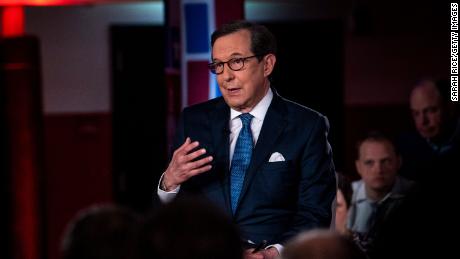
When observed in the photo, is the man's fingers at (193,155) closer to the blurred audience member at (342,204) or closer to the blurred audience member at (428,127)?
the blurred audience member at (342,204)

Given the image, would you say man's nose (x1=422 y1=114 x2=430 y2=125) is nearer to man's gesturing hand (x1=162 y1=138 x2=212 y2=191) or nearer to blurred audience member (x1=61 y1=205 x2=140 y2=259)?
man's gesturing hand (x1=162 y1=138 x2=212 y2=191)

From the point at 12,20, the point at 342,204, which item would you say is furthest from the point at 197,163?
the point at 12,20

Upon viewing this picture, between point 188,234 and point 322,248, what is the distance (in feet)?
0.77

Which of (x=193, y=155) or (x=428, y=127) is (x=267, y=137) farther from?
(x=428, y=127)

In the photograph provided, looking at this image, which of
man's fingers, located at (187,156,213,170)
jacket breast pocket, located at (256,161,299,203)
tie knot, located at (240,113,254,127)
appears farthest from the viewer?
tie knot, located at (240,113,254,127)

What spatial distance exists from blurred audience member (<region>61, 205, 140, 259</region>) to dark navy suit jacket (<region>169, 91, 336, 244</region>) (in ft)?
3.74

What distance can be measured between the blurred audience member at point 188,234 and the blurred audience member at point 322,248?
122 mm

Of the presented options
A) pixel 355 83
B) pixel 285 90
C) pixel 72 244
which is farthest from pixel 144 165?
pixel 72 244

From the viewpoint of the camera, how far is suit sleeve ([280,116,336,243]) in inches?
94.7

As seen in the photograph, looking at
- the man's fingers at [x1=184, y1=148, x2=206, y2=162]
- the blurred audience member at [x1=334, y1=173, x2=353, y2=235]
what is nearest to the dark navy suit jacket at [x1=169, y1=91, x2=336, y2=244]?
the man's fingers at [x1=184, y1=148, x2=206, y2=162]

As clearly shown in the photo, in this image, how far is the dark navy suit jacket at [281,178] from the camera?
2.41 m

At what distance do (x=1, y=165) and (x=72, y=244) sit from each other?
176 inches

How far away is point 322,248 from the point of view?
1326 millimetres

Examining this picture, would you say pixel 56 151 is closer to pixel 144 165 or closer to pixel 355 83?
pixel 144 165
